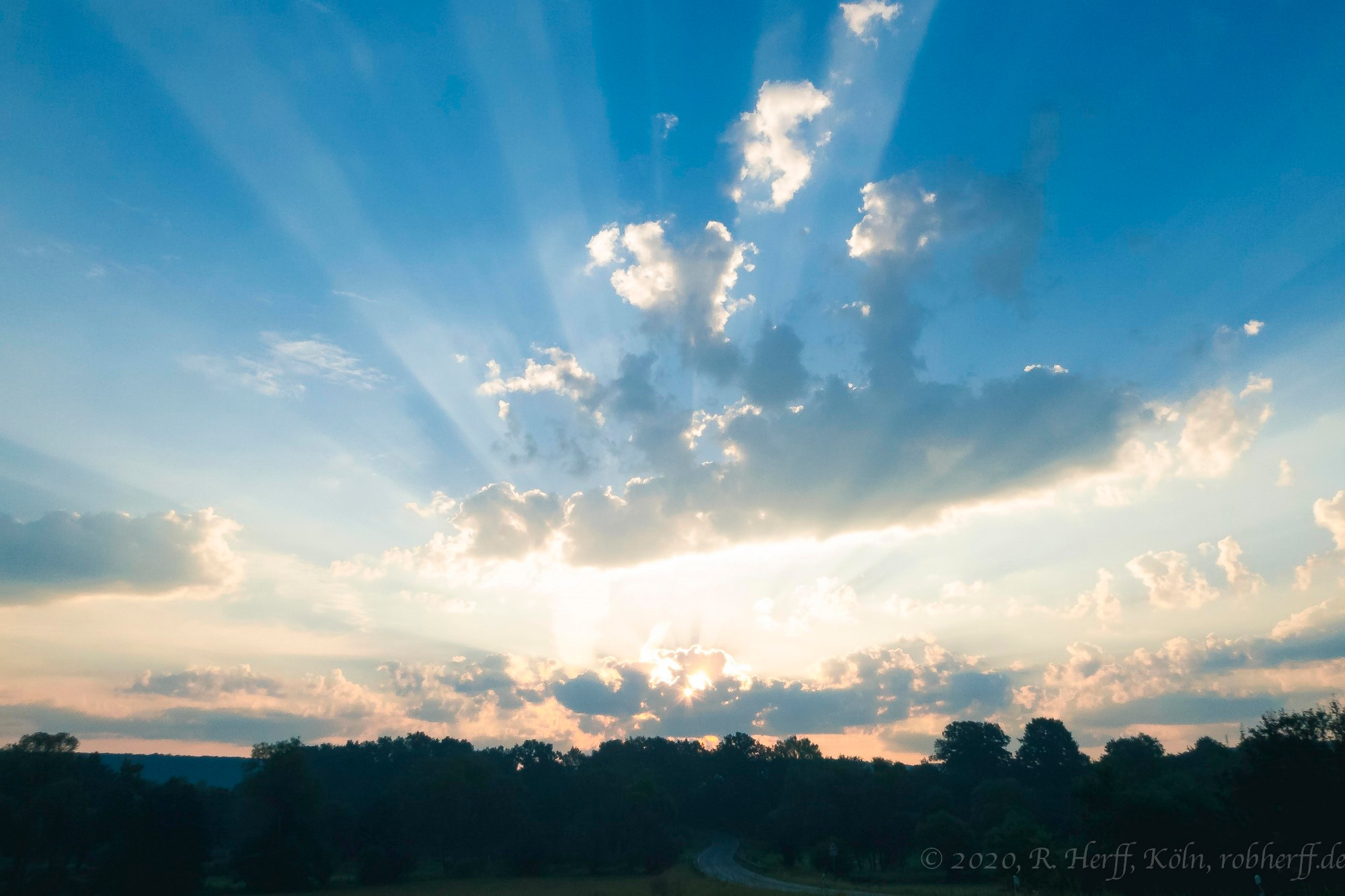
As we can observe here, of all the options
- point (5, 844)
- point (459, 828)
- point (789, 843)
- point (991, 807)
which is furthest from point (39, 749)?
point (991, 807)

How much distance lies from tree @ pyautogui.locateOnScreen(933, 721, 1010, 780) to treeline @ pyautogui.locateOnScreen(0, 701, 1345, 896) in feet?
2.02

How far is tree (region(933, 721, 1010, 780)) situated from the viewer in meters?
158

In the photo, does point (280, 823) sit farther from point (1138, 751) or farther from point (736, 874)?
point (1138, 751)

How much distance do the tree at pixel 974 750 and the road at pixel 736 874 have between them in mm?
53033

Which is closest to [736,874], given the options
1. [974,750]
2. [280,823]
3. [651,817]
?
[651,817]

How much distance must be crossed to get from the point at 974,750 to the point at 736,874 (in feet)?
295

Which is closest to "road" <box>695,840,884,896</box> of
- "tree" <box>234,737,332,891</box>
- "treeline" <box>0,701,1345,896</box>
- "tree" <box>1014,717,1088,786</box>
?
"treeline" <box>0,701,1345,896</box>

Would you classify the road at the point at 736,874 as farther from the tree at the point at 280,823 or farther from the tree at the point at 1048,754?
the tree at the point at 1048,754

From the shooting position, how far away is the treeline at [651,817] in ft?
130

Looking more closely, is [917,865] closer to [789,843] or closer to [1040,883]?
[789,843]

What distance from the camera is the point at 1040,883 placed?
51281 millimetres

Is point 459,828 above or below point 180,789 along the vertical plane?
below

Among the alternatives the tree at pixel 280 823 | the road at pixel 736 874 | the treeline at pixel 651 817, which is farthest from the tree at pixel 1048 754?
the tree at pixel 280 823

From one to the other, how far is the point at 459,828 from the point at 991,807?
3001 inches
